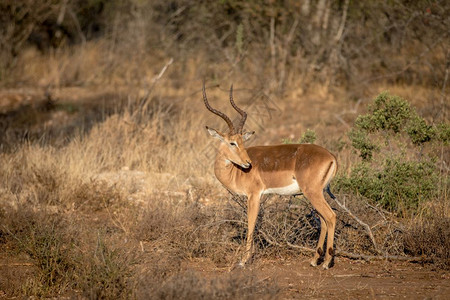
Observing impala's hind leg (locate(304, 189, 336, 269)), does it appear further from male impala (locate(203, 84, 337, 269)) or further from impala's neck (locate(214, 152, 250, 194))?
impala's neck (locate(214, 152, 250, 194))

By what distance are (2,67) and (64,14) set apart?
533cm

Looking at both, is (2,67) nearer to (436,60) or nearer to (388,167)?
(436,60)

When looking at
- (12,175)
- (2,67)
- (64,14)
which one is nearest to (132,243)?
(12,175)

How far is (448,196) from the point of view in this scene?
750 centimetres

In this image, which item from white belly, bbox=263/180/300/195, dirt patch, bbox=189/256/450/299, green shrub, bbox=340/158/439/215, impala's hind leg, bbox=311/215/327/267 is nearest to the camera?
dirt patch, bbox=189/256/450/299

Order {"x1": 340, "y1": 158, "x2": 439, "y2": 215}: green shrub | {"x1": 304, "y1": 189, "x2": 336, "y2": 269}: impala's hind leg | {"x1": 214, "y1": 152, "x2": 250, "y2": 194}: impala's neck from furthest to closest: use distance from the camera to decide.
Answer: {"x1": 340, "y1": 158, "x2": 439, "y2": 215}: green shrub
{"x1": 214, "y1": 152, "x2": 250, "y2": 194}: impala's neck
{"x1": 304, "y1": 189, "x2": 336, "y2": 269}: impala's hind leg

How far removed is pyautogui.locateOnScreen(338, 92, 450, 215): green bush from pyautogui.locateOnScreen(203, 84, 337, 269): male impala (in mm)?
1389

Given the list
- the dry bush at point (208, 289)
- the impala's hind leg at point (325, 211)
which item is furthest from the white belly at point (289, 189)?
the dry bush at point (208, 289)

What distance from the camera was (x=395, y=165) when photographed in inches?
295

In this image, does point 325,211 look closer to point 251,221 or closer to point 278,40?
point 251,221

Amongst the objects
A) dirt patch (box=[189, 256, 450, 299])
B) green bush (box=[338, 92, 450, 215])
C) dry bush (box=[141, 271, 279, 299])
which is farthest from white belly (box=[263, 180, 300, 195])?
green bush (box=[338, 92, 450, 215])

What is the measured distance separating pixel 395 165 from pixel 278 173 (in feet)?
6.77

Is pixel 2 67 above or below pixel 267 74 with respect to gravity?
below

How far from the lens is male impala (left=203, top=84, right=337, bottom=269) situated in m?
6.00
